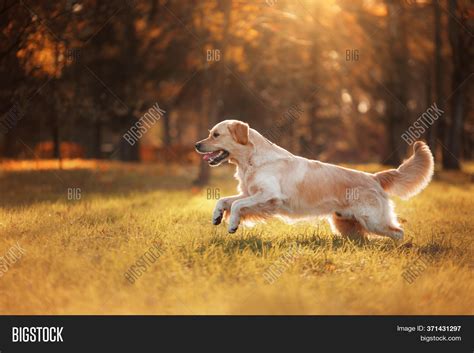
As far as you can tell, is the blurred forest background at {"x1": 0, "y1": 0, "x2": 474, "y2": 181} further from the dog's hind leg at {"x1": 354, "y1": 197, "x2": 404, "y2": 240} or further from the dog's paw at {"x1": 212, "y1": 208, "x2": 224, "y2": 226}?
the dog's hind leg at {"x1": 354, "y1": 197, "x2": 404, "y2": 240}

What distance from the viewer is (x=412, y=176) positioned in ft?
23.6

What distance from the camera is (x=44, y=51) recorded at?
12570 mm

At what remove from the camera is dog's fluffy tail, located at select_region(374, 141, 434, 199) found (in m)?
7.18

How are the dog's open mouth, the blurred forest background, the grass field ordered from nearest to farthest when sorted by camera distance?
1. the grass field
2. the dog's open mouth
3. the blurred forest background

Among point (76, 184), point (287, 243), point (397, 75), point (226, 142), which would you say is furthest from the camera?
point (397, 75)

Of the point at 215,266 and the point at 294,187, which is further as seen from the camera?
the point at 294,187

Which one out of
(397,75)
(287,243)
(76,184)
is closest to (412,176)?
(287,243)

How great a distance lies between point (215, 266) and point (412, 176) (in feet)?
11.8

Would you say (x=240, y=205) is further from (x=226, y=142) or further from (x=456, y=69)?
(x=456, y=69)

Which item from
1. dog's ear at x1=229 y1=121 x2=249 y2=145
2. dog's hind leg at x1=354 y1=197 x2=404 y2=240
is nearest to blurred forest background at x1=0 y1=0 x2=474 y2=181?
dog's ear at x1=229 y1=121 x2=249 y2=145

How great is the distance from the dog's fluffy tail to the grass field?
0.69 m

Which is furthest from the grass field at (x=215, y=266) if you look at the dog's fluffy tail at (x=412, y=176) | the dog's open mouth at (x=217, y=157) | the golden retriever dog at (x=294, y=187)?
the dog's open mouth at (x=217, y=157)

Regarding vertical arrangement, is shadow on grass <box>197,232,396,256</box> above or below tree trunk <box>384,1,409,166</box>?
below

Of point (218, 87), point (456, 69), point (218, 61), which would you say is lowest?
point (218, 87)
